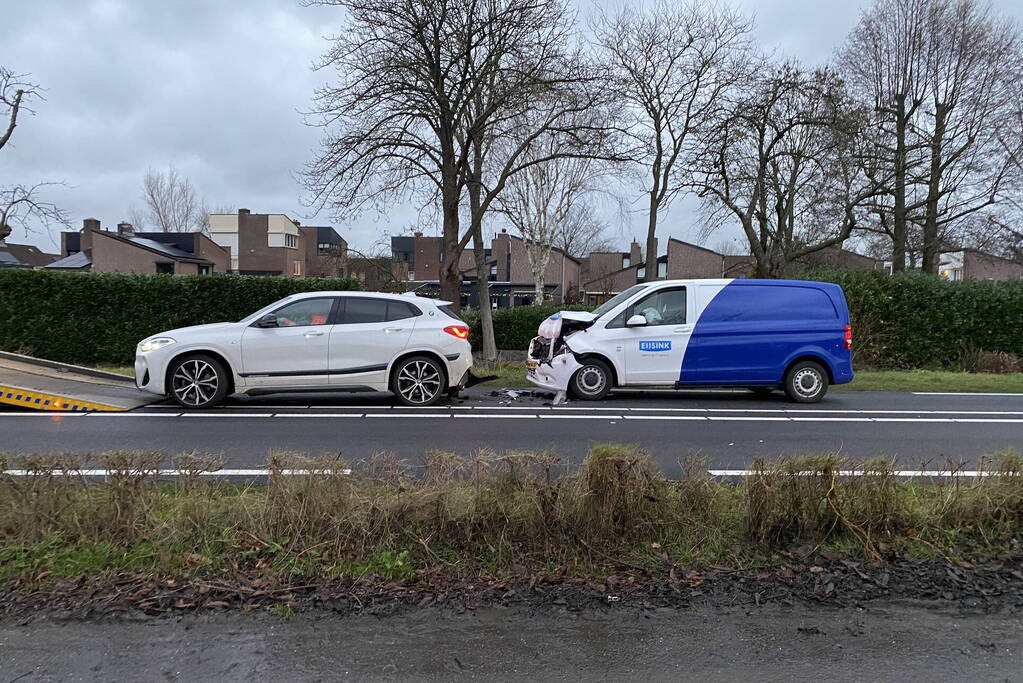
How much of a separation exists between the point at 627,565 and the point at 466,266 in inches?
2521

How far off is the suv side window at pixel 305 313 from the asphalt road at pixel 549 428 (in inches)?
47.9

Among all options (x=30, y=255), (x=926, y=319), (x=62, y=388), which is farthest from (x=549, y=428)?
(x=30, y=255)

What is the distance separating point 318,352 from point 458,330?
2.03 m

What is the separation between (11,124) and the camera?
830 inches

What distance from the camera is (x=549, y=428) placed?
8758mm

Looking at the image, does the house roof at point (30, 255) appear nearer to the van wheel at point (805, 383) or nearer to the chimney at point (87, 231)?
the chimney at point (87, 231)

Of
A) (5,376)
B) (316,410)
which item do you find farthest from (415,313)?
(5,376)

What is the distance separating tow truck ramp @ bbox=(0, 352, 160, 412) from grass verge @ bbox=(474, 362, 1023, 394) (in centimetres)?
581

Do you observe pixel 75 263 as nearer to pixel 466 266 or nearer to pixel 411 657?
pixel 466 266

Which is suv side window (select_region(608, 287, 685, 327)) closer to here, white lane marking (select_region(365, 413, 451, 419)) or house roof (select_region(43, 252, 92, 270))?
white lane marking (select_region(365, 413, 451, 419))

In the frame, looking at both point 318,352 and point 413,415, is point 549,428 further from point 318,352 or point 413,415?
point 318,352

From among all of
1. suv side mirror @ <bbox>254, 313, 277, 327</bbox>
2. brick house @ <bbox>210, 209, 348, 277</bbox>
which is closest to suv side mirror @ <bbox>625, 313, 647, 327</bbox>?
suv side mirror @ <bbox>254, 313, 277, 327</bbox>

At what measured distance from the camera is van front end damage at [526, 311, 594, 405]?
1128cm

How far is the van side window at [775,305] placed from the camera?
11266 millimetres
